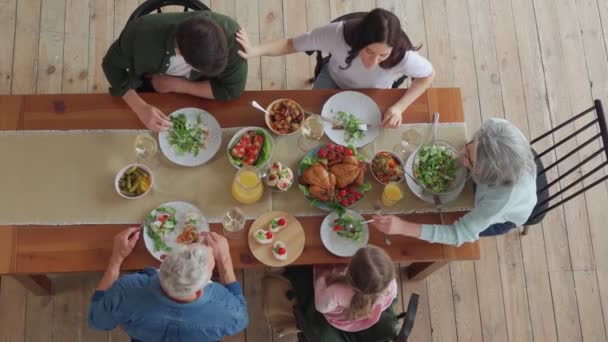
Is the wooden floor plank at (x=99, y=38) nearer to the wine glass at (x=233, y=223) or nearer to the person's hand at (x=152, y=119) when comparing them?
the person's hand at (x=152, y=119)

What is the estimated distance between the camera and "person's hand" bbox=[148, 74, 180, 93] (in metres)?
1.86

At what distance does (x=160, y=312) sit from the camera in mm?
1505

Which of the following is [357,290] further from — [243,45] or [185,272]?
[243,45]

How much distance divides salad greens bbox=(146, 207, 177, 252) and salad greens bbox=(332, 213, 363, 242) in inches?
23.4

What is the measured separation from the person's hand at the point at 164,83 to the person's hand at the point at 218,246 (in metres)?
0.61

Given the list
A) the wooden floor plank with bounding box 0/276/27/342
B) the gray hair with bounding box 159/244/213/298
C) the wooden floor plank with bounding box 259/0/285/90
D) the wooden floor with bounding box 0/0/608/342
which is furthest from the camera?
the wooden floor plank with bounding box 259/0/285/90

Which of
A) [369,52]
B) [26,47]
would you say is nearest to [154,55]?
[369,52]

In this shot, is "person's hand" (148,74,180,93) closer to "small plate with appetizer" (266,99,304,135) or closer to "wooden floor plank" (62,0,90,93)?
"small plate with appetizer" (266,99,304,135)

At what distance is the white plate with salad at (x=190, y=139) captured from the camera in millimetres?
1789

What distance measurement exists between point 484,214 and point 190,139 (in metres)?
1.14

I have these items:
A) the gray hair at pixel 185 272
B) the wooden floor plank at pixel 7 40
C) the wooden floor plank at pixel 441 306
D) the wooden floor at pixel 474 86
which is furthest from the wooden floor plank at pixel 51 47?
the wooden floor plank at pixel 441 306

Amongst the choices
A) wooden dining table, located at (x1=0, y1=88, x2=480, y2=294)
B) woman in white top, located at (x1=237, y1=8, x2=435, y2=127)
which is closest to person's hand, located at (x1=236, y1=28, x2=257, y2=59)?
woman in white top, located at (x1=237, y1=8, x2=435, y2=127)

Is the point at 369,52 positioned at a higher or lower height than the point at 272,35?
lower

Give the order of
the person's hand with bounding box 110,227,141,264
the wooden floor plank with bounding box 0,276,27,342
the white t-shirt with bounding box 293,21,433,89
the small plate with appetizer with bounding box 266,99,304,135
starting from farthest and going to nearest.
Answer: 1. the wooden floor plank with bounding box 0,276,27,342
2. the white t-shirt with bounding box 293,21,433,89
3. the small plate with appetizer with bounding box 266,99,304,135
4. the person's hand with bounding box 110,227,141,264
